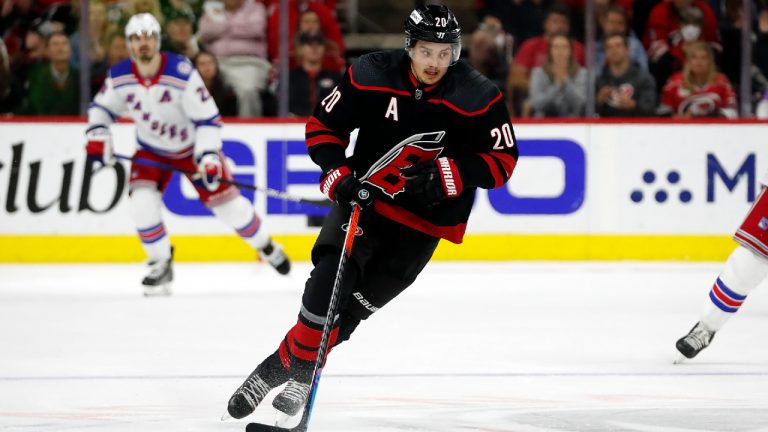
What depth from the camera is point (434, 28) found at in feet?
12.2

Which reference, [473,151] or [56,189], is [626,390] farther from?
[56,189]

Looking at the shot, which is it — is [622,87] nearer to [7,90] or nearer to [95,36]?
[95,36]

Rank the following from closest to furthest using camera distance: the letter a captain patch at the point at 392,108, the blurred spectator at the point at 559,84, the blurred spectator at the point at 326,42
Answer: the letter a captain patch at the point at 392,108 < the blurred spectator at the point at 559,84 < the blurred spectator at the point at 326,42

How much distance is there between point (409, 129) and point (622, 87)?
5.03 metres

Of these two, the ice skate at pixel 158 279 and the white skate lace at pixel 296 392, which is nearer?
the white skate lace at pixel 296 392

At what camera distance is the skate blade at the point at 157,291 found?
23.6 feet

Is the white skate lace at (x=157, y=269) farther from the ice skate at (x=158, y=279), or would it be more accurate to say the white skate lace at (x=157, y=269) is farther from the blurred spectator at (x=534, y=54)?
the blurred spectator at (x=534, y=54)

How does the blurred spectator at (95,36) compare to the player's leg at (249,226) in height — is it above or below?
above

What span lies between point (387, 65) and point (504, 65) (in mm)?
4905

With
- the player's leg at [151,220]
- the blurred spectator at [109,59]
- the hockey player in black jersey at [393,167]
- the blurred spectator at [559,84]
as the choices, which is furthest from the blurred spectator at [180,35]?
the hockey player in black jersey at [393,167]

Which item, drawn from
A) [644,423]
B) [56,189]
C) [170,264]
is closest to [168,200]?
[56,189]

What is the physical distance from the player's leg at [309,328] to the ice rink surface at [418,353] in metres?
0.13

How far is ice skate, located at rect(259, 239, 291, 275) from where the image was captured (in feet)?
24.7

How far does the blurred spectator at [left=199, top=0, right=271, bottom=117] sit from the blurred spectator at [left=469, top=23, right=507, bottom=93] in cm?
123
